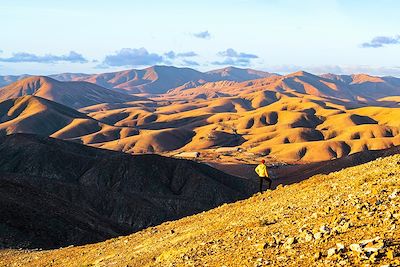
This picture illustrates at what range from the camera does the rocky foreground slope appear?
1303 cm

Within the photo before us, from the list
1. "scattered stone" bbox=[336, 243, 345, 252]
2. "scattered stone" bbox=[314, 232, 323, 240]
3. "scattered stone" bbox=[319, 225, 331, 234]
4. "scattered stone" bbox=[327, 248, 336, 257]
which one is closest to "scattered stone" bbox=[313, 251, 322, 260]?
"scattered stone" bbox=[327, 248, 336, 257]

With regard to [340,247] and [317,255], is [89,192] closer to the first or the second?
[317,255]

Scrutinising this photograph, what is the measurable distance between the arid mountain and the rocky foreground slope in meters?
26.5

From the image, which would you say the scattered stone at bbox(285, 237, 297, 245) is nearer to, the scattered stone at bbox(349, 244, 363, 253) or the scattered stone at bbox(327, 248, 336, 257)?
the scattered stone at bbox(327, 248, 336, 257)

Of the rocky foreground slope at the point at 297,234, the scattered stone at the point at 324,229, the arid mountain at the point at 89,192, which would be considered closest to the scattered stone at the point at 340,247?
the rocky foreground slope at the point at 297,234

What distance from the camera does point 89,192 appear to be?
104 metres

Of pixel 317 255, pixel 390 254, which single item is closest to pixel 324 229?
pixel 317 255

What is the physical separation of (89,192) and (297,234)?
302 ft

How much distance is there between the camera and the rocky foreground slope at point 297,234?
42.8 ft

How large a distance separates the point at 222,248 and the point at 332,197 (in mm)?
6497

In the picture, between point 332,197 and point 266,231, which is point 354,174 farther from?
point 266,231

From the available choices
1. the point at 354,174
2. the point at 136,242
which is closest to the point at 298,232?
the point at 354,174

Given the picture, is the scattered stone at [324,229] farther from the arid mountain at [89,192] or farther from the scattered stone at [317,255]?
the arid mountain at [89,192]

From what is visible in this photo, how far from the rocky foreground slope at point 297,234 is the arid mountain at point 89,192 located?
26530 millimetres
